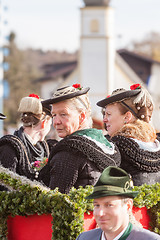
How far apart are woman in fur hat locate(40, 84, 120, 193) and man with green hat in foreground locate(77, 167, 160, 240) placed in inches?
30.5

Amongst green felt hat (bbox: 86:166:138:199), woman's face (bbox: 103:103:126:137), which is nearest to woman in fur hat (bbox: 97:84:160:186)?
woman's face (bbox: 103:103:126:137)

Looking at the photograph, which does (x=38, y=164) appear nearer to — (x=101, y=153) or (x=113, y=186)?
(x=101, y=153)

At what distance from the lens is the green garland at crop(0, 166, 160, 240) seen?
4008 millimetres

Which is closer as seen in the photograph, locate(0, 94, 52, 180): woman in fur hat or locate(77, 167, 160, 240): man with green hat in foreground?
locate(77, 167, 160, 240): man with green hat in foreground

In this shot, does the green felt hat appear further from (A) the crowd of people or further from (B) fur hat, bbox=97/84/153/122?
(B) fur hat, bbox=97/84/153/122

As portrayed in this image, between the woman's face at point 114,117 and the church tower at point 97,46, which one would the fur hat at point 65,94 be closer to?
the woman's face at point 114,117

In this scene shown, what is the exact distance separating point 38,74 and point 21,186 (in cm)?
6965

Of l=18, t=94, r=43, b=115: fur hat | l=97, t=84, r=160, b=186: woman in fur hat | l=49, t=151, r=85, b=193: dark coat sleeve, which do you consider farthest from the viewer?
l=18, t=94, r=43, b=115: fur hat

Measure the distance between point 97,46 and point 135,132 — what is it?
1804 inches

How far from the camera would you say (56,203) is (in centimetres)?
405

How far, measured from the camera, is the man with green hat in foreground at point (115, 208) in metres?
3.52

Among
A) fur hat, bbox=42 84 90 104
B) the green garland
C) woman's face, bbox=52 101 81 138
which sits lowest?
the green garland

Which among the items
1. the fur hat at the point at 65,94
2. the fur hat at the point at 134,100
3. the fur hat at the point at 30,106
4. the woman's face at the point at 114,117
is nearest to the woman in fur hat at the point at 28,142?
the fur hat at the point at 30,106

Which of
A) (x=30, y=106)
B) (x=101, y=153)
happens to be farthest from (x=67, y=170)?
(x=30, y=106)
